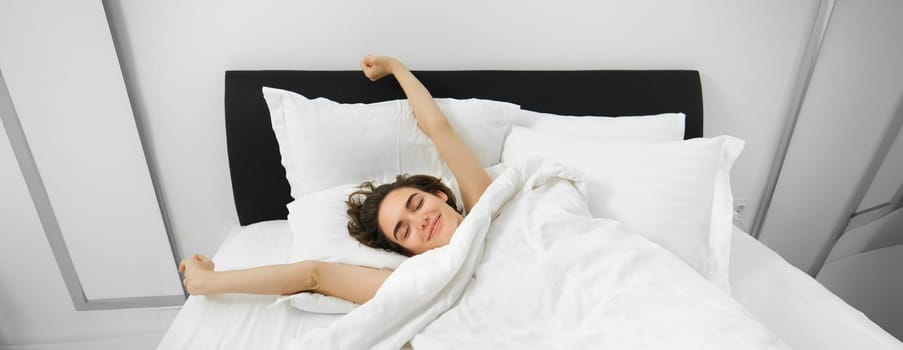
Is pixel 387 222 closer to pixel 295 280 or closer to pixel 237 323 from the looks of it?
pixel 295 280

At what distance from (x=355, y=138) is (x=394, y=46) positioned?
1.20ft

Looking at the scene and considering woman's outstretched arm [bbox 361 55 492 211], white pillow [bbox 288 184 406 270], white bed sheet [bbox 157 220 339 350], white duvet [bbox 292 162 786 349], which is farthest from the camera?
woman's outstretched arm [bbox 361 55 492 211]

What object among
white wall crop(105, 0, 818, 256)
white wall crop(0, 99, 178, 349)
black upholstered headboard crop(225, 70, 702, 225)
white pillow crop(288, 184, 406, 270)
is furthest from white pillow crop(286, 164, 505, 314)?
white wall crop(0, 99, 178, 349)

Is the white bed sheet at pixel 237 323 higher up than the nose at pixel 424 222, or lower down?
lower down

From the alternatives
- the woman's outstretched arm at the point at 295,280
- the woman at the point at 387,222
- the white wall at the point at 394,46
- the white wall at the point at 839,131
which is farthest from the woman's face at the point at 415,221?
the white wall at the point at 839,131

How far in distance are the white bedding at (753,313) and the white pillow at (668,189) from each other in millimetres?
123

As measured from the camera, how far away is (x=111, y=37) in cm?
129

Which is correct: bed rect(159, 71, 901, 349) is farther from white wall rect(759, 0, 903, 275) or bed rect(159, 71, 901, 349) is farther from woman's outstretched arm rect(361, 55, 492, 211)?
white wall rect(759, 0, 903, 275)

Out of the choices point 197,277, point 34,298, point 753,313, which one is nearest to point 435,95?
point 197,277

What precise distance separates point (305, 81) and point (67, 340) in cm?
138

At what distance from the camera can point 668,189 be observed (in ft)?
3.99

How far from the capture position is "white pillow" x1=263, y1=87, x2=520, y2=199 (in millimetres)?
1285

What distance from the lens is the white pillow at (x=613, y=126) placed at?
1.43 meters

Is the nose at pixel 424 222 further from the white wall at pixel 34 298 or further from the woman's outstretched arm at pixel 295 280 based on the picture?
the white wall at pixel 34 298
